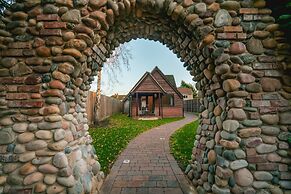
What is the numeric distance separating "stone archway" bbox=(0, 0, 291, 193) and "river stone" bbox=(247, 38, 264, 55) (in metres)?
0.01

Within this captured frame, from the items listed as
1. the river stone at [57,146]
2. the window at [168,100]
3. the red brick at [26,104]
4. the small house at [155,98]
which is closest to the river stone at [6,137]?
the red brick at [26,104]

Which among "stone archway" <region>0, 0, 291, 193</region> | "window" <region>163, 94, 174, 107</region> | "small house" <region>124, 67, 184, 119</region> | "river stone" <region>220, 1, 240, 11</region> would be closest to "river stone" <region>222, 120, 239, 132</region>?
"stone archway" <region>0, 0, 291, 193</region>

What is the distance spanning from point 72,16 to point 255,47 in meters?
2.36

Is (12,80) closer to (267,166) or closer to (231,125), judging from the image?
(231,125)

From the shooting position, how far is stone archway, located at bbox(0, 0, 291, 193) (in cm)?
250

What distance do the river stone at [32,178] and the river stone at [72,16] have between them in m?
1.90

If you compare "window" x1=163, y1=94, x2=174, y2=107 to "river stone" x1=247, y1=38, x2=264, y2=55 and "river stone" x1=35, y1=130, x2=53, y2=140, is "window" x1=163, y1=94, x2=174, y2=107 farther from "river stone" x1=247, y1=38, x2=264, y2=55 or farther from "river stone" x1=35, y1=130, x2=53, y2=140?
"river stone" x1=35, y1=130, x2=53, y2=140

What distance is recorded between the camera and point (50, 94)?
8.31ft

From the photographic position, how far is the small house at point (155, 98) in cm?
1852

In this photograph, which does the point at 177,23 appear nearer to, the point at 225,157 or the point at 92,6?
the point at 92,6

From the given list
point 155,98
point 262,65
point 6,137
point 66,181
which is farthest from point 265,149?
point 155,98

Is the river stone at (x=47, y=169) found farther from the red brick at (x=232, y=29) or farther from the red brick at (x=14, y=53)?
the red brick at (x=232, y=29)

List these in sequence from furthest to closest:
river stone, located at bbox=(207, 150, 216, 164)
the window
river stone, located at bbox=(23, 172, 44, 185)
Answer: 1. the window
2. river stone, located at bbox=(207, 150, 216, 164)
3. river stone, located at bbox=(23, 172, 44, 185)

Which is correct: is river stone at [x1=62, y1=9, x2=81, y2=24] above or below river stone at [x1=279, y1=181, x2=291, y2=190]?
above
